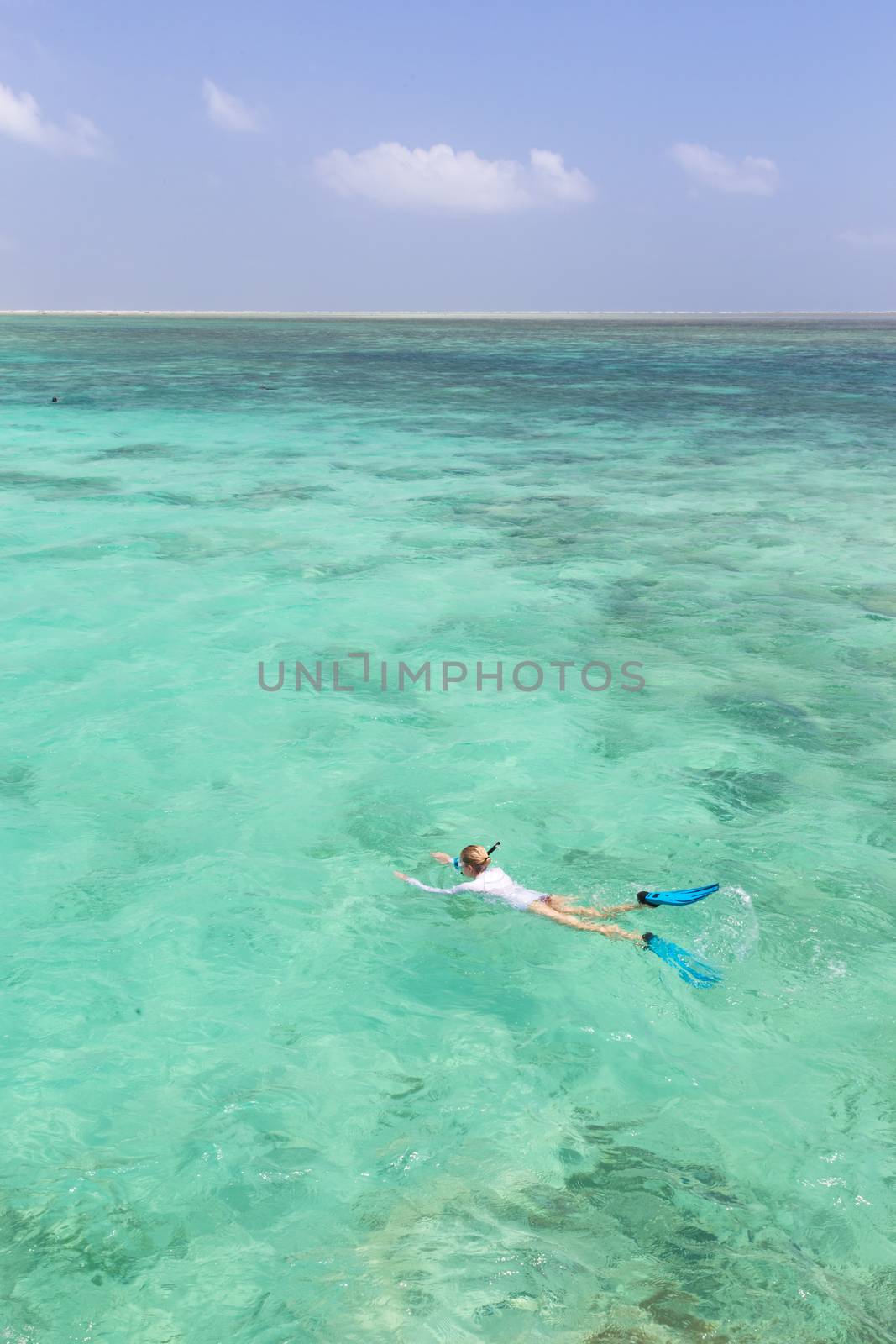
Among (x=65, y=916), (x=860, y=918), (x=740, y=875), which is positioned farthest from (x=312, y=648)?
(x=860, y=918)

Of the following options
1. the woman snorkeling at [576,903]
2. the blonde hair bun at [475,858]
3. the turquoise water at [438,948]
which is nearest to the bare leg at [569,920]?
the woman snorkeling at [576,903]

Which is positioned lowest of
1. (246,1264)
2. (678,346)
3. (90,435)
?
(246,1264)

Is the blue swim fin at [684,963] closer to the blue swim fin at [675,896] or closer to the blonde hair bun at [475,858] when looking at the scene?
the blue swim fin at [675,896]

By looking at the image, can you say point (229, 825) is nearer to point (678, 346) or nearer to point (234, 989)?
point (234, 989)

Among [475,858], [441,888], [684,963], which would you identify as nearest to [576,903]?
[475,858]

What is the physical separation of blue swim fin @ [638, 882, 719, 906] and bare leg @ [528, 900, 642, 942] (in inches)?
13.7

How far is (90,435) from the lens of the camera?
3003 centimetres

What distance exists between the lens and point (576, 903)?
25.1ft

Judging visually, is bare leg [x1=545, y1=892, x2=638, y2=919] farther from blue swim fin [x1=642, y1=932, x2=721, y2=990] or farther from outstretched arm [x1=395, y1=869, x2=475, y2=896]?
outstretched arm [x1=395, y1=869, x2=475, y2=896]

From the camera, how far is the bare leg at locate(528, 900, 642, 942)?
726 cm

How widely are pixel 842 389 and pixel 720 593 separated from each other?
120 ft

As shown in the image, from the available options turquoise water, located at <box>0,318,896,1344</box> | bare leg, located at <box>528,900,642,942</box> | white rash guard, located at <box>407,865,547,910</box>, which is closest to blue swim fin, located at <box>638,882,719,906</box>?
bare leg, located at <box>528,900,642,942</box>
